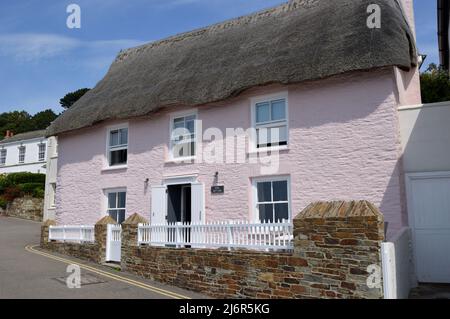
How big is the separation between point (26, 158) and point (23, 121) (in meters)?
35.3

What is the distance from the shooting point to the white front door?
13.4m

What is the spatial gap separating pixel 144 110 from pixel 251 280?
799cm

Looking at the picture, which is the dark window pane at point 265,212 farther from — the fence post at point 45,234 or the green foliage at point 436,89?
the green foliage at point 436,89

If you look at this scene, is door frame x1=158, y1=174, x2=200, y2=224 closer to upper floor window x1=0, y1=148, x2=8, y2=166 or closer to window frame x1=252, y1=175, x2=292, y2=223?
window frame x1=252, y1=175, x2=292, y2=223

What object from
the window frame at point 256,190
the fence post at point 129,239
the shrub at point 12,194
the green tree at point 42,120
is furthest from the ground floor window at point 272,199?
the green tree at point 42,120

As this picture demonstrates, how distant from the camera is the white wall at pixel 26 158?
124 feet

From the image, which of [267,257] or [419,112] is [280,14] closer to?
[419,112]

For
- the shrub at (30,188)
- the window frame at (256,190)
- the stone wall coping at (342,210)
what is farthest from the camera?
the shrub at (30,188)

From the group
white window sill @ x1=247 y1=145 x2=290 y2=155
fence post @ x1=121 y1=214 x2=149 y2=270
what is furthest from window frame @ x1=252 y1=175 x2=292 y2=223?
fence post @ x1=121 y1=214 x2=149 y2=270

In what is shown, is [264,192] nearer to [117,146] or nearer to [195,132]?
[195,132]

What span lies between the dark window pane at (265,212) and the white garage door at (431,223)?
3741mm

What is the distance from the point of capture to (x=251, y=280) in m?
8.55
